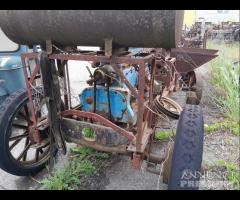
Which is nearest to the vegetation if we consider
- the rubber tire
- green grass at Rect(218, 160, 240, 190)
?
green grass at Rect(218, 160, 240, 190)

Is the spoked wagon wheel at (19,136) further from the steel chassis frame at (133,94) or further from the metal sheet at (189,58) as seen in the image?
the metal sheet at (189,58)

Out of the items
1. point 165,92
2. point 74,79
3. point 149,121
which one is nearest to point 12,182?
point 149,121

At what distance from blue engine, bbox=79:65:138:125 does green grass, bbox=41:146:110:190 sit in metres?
0.72

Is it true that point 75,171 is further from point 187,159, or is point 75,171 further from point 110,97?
point 187,159

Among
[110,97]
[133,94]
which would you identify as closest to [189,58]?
[110,97]

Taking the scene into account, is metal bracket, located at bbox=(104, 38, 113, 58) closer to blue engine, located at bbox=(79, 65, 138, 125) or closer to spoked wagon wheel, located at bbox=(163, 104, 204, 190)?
blue engine, located at bbox=(79, 65, 138, 125)

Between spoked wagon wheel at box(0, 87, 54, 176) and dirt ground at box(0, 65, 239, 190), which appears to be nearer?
spoked wagon wheel at box(0, 87, 54, 176)

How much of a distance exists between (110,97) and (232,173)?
1712 mm

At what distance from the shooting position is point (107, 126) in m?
2.61

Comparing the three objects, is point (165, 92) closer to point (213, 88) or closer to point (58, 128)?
point (58, 128)

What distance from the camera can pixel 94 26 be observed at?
1.99 metres

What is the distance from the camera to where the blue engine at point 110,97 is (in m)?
2.65

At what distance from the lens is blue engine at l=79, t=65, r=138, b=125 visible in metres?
2.65

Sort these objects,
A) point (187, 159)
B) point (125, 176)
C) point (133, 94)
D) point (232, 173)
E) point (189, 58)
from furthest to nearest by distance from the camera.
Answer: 1. point (189, 58)
2. point (125, 176)
3. point (232, 173)
4. point (133, 94)
5. point (187, 159)
